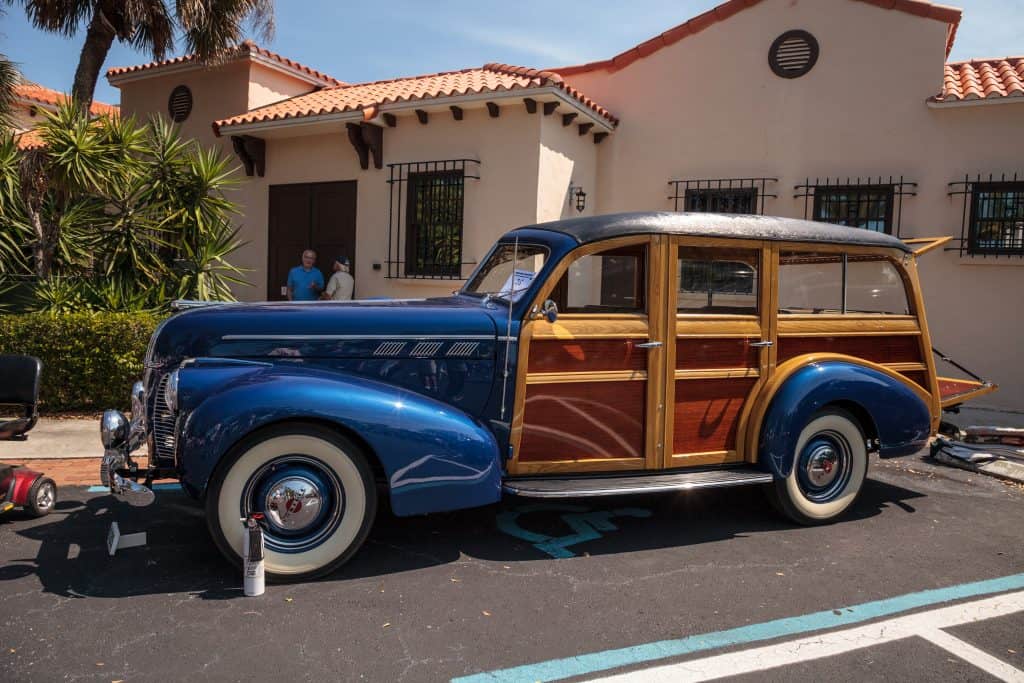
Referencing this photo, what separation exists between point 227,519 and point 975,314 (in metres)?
8.86

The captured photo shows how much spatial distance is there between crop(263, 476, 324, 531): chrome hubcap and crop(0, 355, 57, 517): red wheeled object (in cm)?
175

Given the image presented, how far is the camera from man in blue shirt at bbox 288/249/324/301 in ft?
31.0

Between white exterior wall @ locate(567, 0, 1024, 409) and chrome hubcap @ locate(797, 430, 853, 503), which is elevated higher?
white exterior wall @ locate(567, 0, 1024, 409)

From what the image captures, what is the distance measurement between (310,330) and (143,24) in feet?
33.5

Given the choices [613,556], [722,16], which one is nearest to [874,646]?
[613,556]

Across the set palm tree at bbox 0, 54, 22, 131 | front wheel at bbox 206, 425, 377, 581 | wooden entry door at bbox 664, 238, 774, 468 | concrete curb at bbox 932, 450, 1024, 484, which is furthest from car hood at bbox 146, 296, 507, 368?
palm tree at bbox 0, 54, 22, 131

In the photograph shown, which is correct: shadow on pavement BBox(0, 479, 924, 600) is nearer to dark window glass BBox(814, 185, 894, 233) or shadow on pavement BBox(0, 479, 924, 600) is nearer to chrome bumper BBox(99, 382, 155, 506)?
chrome bumper BBox(99, 382, 155, 506)

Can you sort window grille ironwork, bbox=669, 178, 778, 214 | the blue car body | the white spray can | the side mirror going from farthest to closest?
window grille ironwork, bbox=669, 178, 778, 214, the side mirror, the blue car body, the white spray can

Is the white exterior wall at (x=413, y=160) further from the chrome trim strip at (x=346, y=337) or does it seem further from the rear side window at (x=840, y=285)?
the chrome trim strip at (x=346, y=337)

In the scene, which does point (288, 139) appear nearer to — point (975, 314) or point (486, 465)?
point (486, 465)

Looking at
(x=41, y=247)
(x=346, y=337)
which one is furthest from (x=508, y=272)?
(x=41, y=247)

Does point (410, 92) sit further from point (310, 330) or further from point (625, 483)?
point (625, 483)

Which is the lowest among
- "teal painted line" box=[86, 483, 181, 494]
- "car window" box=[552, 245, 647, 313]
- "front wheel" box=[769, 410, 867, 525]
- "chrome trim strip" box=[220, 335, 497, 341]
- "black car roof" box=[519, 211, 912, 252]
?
"teal painted line" box=[86, 483, 181, 494]

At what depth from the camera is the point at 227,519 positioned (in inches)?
134
